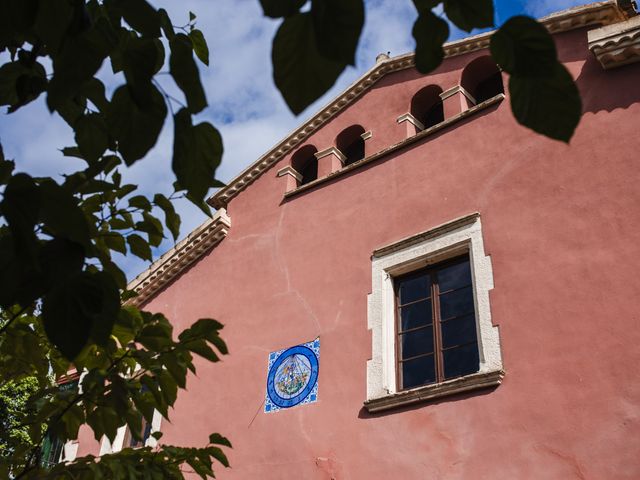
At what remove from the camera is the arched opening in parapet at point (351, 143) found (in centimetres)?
959

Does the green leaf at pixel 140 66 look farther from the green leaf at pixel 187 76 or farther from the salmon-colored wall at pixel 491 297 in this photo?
the salmon-colored wall at pixel 491 297

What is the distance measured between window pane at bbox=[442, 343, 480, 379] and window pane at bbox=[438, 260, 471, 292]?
2.34 feet

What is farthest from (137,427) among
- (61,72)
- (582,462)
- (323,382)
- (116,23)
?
(323,382)

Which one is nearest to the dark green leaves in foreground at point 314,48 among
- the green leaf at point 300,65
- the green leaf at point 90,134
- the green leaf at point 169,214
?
the green leaf at point 300,65

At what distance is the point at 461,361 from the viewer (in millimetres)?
6746

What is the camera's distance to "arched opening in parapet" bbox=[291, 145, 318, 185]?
399 inches

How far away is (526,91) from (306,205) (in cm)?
816

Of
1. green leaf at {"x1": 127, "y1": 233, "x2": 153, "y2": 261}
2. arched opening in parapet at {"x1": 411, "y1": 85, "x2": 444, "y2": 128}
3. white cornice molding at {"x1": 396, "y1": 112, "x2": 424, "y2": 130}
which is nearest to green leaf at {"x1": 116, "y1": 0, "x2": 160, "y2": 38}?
green leaf at {"x1": 127, "y1": 233, "x2": 153, "y2": 261}

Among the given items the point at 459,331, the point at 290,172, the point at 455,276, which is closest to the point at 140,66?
the point at 459,331

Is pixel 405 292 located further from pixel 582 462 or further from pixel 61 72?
pixel 61 72

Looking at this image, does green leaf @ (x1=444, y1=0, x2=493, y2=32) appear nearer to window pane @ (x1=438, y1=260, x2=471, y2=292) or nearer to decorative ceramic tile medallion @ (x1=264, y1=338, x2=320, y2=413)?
window pane @ (x1=438, y1=260, x2=471, y2=292)

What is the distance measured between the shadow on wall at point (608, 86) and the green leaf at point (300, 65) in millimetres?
6454

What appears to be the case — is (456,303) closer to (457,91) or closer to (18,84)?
(457,91)

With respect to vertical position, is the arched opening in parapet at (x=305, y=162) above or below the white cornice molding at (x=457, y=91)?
above
